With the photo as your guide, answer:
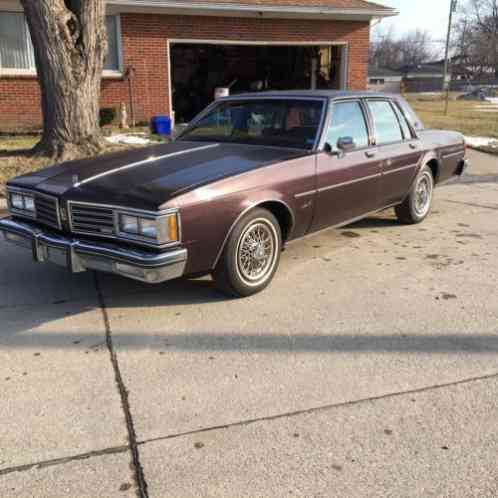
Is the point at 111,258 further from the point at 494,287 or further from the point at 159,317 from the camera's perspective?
the point at 494,287

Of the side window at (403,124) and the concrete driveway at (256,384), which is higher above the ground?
the side window at (403,124)

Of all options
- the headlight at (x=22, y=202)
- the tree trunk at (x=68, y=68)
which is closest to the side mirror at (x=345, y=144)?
the headlight at (x=22, y=202)

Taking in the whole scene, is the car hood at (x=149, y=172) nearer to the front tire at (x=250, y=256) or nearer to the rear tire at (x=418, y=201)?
the front tire at (x=250, y=256)

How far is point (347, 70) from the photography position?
1761 centimetres

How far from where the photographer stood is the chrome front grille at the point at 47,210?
4.18 metres

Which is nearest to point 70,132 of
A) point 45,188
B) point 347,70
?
point 45,188

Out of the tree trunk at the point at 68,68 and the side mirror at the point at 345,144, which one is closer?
the side mirror at the point at 345,144

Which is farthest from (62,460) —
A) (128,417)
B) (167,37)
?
(167,37)

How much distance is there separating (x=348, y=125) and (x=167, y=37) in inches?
445

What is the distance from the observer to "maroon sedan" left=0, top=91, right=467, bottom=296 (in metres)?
3.84

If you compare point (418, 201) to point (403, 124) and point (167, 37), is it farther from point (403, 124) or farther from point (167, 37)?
point (167, 37)

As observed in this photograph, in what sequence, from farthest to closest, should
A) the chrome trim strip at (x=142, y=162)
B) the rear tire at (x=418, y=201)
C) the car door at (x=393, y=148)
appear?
the rear tire at (x=418, y=201), the car door at (x=393, y=148), the chrome trim strip at (x=142, y=162)

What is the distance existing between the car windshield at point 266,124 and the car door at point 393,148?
3.05 ft

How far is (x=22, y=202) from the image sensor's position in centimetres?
459
